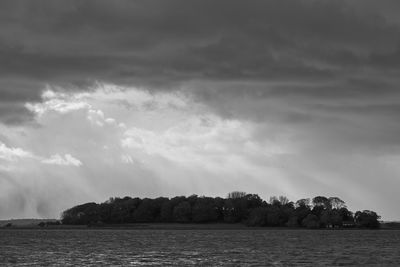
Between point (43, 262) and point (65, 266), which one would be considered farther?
point (43, 262)

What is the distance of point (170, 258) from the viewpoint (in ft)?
309

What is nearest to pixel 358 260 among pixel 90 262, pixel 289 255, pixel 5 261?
pixel 289 255

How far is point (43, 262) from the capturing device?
282 feet

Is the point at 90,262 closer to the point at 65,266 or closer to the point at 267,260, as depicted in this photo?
the point at 65,266

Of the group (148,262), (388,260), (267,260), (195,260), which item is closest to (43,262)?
(148,262)

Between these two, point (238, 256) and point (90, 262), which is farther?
point (238, 256)

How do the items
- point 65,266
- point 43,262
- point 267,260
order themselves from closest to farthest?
point 65,266
point 43,262
point 267,260

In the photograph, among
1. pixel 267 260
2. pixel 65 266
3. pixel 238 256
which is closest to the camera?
pixel 65 266

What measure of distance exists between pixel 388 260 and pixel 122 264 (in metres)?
35.5

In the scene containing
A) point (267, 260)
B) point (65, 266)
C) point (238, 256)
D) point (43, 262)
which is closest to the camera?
point (65, 266)

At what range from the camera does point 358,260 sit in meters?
93.6

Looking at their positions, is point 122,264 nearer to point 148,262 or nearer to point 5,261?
point 148,262

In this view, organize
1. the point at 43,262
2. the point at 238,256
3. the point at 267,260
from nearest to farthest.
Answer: the point at 43,262
the point at 267,260
the point at 238,256

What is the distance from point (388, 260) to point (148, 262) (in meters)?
32.0
